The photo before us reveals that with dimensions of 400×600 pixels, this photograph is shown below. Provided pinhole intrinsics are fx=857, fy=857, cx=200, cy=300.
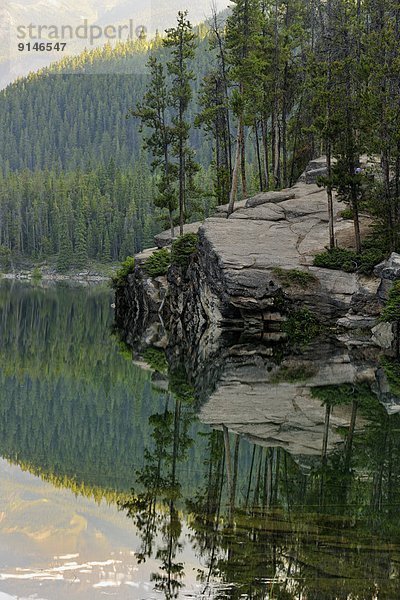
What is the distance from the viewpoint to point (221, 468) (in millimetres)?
11969

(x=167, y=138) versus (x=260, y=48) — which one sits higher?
(x=260, y=48)

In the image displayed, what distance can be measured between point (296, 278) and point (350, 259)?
2.53m

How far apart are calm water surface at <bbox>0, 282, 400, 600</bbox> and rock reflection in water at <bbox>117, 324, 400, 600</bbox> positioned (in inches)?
1.0

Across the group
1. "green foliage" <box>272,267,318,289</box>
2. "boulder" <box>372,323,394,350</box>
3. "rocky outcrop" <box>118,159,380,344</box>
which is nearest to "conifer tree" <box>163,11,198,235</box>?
"rocky outcrop" <box>118,159,380,344</box>

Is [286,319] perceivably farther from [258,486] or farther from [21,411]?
[258,486]

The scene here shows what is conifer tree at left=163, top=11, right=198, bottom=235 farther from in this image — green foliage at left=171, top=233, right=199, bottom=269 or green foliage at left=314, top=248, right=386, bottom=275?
green foliage at left=314, top=248, right=386, bottom=275

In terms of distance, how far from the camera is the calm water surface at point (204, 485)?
7.80 metres

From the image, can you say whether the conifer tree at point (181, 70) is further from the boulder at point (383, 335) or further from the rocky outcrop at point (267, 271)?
the boulder at point (383, 335)

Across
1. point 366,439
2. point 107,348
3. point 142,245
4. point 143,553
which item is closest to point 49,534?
point 143,553

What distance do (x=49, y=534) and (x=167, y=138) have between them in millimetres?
44291

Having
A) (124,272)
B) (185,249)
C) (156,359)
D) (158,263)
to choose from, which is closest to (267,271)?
(185,249)

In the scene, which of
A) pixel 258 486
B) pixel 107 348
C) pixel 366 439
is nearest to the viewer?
pixel 258 486

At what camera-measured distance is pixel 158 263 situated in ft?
157

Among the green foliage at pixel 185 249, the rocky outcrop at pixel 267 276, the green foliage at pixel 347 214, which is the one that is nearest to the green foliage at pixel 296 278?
the rocky outcrop at pixel 267 276
